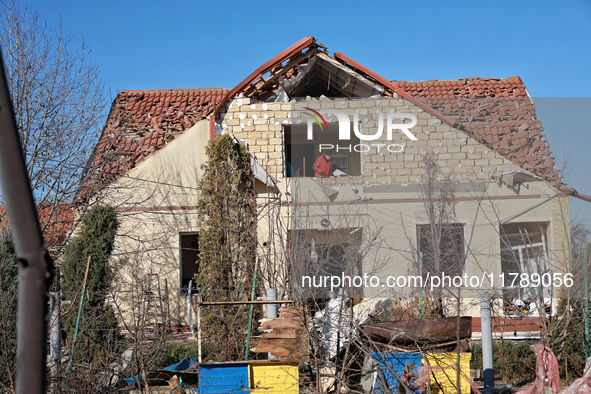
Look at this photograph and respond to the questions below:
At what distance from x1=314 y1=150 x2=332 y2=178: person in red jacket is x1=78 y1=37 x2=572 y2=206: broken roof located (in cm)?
171

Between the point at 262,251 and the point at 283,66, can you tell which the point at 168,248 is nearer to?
the point at 262,251

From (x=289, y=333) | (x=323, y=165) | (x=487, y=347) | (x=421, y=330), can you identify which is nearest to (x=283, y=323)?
(x=289, y=333)

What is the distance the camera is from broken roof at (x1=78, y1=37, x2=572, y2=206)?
10.5 metres

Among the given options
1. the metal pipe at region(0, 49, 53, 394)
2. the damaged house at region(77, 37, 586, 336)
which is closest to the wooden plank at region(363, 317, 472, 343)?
the damaged house at region(77, 37, 586, 336)

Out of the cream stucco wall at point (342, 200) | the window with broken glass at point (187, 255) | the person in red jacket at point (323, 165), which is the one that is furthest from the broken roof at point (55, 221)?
the person in red jacket at point (323, 165)

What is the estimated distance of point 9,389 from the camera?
5.44m

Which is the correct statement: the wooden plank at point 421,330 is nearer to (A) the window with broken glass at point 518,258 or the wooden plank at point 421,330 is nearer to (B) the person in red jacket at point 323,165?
(A) the window with broken glass at point 518,258

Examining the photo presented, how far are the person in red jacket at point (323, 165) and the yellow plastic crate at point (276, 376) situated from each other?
5.91 metres

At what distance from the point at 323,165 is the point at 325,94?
2.10 metres

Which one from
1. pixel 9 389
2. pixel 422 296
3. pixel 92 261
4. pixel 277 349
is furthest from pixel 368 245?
pixel 9 389

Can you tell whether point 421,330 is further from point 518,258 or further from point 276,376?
point 518,258

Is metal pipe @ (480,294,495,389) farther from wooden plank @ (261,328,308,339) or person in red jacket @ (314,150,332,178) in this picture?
person in red jacket @ (314,150,332,178)

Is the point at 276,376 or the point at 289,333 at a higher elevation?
the point at 289,333

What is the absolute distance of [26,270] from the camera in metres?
0.89
